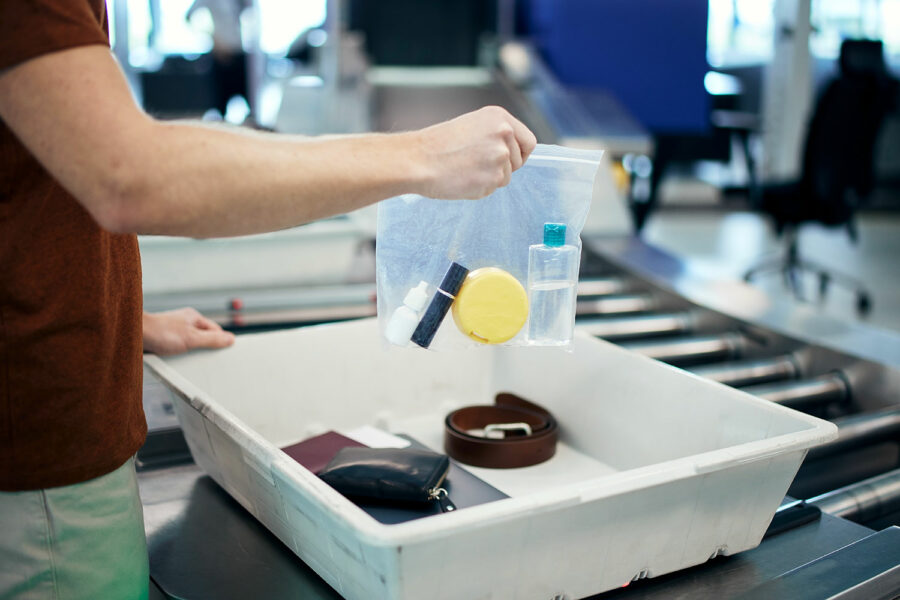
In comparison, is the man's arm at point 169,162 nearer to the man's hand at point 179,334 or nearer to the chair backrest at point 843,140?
the man's hand at point 179,334

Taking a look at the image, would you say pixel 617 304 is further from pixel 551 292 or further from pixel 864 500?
pixel 551 292

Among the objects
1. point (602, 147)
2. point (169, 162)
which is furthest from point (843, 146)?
point (169, 162)

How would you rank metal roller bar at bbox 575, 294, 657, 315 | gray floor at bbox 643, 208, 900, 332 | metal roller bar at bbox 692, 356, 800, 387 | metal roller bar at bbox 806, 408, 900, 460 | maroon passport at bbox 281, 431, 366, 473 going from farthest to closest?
gray floor at bbox 643, 208, 900, 332, metal roller bar at bbox 575, 294, 657, 315, metal roller bar at bbox 692, 356, 800, 387, metal roller bar at bbox 806, 408, 900, 460, maroon passport at bbox 281, 431, 366, 473

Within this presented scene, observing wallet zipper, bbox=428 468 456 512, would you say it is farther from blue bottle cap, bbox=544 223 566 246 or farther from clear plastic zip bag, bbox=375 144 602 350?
blue bottle cap, bbox=544 223 566 246

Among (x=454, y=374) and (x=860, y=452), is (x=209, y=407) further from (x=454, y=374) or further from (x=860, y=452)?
(x=860, y=452)

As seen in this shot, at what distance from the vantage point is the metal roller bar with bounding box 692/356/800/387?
1.70 meters

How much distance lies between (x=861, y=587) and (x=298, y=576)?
0.61 m

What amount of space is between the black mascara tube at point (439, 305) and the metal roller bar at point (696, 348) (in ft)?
3.36

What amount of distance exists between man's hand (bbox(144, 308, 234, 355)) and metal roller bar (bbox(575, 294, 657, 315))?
1141mm

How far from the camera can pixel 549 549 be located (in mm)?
732

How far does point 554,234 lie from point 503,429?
1.39ft

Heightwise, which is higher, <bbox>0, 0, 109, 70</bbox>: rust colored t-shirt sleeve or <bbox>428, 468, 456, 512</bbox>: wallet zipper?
<bbox>0, 0, 109, 70</bbox>: rust colored t-shirt sleeve

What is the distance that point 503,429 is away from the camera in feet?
3.95

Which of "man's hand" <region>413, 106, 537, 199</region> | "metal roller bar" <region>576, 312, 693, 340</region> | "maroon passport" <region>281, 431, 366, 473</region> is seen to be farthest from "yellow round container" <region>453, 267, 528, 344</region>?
"metal roller bar" <region>576, 312, 693, 340</region>
